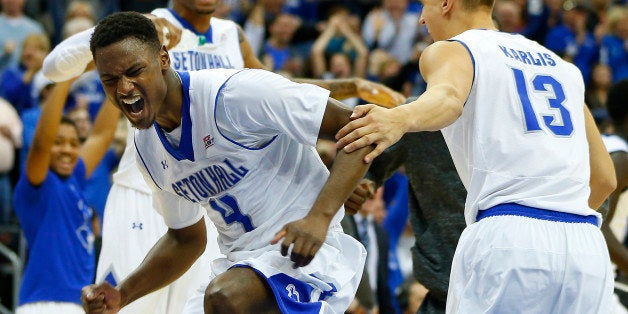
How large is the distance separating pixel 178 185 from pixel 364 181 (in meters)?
0.88

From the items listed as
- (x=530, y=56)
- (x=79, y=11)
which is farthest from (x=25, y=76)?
(x=530, y=56)

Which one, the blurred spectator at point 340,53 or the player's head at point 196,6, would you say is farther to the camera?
the blurred spectator at point 340,53

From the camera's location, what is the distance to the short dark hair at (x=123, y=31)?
4328mm

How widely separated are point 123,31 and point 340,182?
1.14 m

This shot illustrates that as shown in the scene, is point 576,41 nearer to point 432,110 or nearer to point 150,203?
point 150,203

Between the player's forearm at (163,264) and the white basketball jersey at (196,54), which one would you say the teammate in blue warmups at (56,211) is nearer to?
the white basketball jersey at (196,54)

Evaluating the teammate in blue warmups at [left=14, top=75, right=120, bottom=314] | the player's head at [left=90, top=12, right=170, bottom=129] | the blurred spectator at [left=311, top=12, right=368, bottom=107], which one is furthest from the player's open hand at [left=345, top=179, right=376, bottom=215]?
the blurred spectator at [left=311, top=12, right=368, bottom=107]

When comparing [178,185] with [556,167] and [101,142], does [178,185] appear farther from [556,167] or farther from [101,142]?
[101,142]

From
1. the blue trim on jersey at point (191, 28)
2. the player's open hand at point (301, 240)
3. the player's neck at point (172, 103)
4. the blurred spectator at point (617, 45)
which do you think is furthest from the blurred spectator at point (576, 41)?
the player's open hand at point (301, 240)

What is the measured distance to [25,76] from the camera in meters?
11.2

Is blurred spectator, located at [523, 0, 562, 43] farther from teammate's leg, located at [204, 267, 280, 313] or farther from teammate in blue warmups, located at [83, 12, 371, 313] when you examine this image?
teammate's leg, located at [204, 267, 280, 313]

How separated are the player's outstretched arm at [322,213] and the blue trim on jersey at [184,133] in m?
0.70

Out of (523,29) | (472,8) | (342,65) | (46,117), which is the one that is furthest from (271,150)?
(523,29)

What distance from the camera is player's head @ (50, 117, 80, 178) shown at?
739 centimetres
